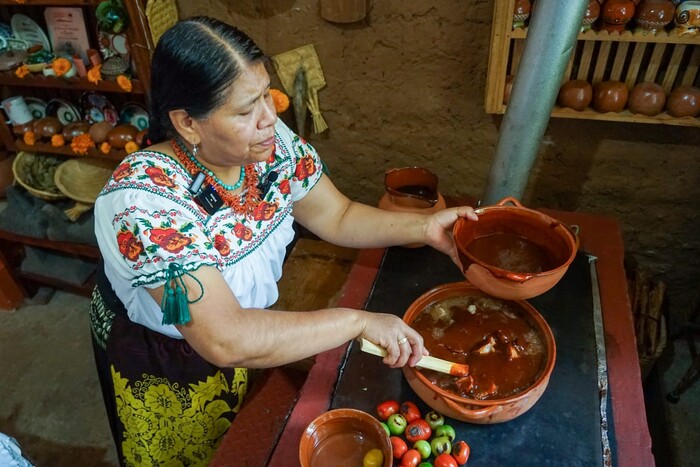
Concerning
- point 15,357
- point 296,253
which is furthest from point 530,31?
point 15,357

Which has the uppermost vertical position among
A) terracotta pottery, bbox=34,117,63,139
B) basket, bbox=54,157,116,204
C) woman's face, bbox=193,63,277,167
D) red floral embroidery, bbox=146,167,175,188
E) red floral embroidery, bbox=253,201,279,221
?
woman's face, bbox=193,63,277,167

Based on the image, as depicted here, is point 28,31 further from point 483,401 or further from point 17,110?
point 483,401

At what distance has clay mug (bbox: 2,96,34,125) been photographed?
2.82 m

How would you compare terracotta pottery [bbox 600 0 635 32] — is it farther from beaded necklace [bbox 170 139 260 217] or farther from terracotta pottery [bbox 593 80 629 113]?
beaded necklace [bbox 170 139 260 217]

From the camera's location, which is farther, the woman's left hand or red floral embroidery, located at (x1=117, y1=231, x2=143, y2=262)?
the woman's left hand

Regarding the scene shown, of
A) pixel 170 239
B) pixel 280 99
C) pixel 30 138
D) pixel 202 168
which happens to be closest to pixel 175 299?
pixel 170 239

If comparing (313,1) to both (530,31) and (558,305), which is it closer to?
(530,31)

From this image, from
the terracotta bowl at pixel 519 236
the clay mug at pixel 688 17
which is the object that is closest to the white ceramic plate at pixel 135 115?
the terracotta bowl at pixel 519 236

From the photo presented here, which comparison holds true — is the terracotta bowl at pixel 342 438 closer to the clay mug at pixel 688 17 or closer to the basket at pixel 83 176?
the clay mug at pixel 688 17

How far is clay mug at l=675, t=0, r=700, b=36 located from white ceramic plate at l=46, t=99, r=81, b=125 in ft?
9.70

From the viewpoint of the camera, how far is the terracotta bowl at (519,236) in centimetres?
119

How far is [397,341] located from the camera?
1.21 m

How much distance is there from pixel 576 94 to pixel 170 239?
5.05ft

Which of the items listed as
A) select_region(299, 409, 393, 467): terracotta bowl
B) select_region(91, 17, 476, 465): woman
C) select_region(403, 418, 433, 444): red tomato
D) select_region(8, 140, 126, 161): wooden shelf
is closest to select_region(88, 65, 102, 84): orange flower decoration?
select_region(8, 140, 126, 161): wooden shelf
